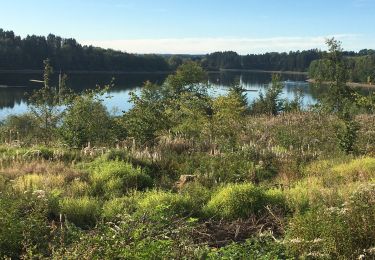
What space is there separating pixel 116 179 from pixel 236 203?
2.53 m

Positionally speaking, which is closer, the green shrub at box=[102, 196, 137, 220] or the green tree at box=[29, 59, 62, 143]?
the green shrub at box=[102, 196, 137, 220]

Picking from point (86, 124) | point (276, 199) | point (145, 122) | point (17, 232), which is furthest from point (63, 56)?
point (17, 232)

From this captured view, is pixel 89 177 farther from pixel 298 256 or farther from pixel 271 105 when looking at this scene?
pixel 271 105

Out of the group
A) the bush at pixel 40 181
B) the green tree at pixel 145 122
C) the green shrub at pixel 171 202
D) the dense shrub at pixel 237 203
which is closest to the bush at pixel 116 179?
the bush at pixel 40 181

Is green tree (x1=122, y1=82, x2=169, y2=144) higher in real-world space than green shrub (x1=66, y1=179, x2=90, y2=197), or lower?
higher

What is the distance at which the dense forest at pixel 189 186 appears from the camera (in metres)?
4.93

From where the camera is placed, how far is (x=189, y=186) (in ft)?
28.1

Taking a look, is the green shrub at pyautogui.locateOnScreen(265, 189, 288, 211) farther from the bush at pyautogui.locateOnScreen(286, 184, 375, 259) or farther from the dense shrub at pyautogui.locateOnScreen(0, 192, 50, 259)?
the dense shrub at pyautogui.locateOnScreen(0, 192, 50, 259)

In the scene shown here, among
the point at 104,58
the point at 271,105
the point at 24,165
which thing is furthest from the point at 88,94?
the point at 104,58

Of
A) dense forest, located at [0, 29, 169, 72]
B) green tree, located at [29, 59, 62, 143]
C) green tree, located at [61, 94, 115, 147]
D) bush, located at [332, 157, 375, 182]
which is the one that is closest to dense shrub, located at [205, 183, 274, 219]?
bush, located at [332, 157, 375, 182]

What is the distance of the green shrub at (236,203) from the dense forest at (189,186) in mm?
20

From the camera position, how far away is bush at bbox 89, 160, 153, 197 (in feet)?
27.5

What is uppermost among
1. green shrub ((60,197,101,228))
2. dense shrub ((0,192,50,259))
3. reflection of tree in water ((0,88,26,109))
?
dense shrub ((0,192,50,259))

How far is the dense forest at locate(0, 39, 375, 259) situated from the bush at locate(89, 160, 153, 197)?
2 centimetres
